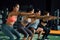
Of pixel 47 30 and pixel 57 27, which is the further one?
pixel 57 27

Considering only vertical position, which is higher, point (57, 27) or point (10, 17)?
point (10, 17)

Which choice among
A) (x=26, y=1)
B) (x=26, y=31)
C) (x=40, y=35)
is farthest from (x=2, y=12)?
(x=26, y=31)

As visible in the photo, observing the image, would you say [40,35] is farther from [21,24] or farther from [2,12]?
[2,12]

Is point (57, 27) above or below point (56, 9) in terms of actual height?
below

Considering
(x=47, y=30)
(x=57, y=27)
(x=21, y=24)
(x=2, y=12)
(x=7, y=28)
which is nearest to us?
(x=7, y=28)

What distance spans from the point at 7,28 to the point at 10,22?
0.28 metres

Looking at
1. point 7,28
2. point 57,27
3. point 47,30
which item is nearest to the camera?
point 7,28

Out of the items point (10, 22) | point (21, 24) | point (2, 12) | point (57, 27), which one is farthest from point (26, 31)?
point (57, 27)

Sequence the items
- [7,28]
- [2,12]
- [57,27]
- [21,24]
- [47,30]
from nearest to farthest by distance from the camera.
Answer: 1. [7,28]
2. [21,24]
3. [47,30]
4. [2,12]
5. [57,27]

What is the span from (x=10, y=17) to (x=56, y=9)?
7.75 m

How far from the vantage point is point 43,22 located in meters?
10.4

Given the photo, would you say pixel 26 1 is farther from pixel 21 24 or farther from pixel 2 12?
pixel 21 24

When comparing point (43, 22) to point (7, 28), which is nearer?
point (7, 28)

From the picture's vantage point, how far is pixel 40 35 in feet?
34.6
